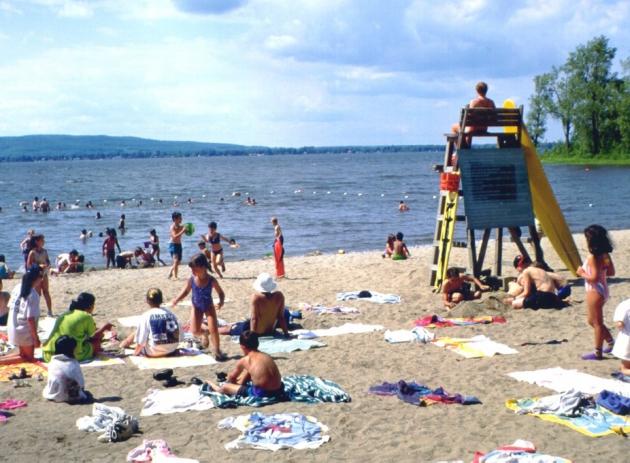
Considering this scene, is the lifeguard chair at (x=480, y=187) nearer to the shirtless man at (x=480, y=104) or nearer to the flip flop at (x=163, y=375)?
the shirtless man at (x=480, y=104)

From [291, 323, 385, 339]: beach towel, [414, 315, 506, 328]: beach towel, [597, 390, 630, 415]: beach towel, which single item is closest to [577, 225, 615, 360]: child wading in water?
[597, 390, 630, 415]: beach towel

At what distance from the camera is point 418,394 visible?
796cm

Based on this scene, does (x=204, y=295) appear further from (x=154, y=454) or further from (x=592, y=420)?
(x=592, y=420)

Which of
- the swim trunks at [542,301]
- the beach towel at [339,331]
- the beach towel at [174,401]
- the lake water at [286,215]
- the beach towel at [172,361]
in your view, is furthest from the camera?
the lake water at [286,215]

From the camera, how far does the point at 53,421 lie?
24.2 ft

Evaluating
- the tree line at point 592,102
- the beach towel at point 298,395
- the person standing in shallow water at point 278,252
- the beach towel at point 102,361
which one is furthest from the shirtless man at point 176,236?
the tree line at point 592,102

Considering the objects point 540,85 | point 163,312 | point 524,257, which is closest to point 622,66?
point 540,85

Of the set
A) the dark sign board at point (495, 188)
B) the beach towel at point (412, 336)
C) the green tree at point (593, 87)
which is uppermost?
the green tree at point (593, 87)

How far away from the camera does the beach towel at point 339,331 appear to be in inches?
434

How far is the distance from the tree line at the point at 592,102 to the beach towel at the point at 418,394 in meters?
75.1

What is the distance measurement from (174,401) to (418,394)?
8.10 ft

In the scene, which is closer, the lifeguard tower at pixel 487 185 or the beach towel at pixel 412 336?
the beach towel at pixel 412 336

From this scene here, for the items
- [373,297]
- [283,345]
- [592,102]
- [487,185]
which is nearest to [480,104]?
[487,185]

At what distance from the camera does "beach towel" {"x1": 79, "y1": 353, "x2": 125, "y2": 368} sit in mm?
9484
